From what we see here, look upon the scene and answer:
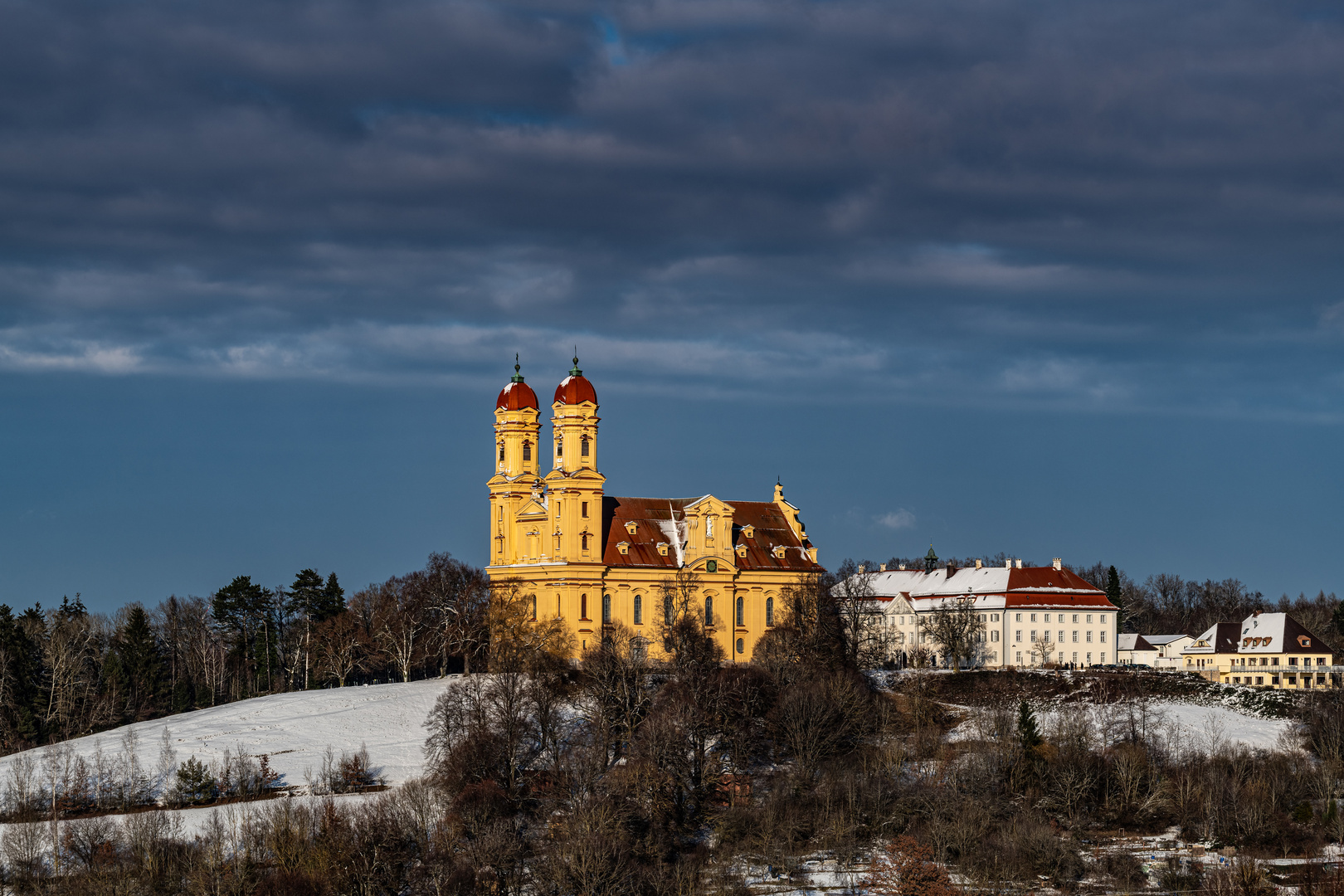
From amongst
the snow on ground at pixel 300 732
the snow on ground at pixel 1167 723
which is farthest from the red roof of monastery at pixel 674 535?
the snow on ground at pixel 1167 723

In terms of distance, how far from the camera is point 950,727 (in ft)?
298

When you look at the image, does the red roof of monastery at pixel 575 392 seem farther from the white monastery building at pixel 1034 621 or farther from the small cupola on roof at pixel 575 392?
the white monastery building at pixel 1034 621

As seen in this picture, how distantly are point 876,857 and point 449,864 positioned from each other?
55.9 feet

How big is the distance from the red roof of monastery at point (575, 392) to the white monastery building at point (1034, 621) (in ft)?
83.9

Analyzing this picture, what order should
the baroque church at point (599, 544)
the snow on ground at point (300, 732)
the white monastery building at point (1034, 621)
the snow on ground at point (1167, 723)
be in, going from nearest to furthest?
the snow on ground at point (300, 732)
the snow on ground at point (1167, 723)
the baroque church at point (599, 544)
the white monastery building at point (1034, 621)

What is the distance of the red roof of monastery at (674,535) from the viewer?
10794cm

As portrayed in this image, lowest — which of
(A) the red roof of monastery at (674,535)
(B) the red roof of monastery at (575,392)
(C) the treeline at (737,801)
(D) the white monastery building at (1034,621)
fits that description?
(C) the treeline at (737,801)

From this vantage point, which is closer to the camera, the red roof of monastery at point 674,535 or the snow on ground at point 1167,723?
the snow on ground at point 1167,723

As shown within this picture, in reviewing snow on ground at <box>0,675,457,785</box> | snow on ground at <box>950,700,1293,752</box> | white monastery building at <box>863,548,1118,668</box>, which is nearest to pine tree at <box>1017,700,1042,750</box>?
snow on ground at <box>950,700,1293,752</box>

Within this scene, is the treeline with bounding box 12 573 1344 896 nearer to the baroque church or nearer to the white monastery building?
the baroque church

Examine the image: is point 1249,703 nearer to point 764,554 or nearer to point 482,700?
point 764,554

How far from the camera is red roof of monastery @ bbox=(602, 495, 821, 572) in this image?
354ft

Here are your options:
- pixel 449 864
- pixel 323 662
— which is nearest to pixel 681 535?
pixel 323 662

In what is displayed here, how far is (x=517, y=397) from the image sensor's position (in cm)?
11056
